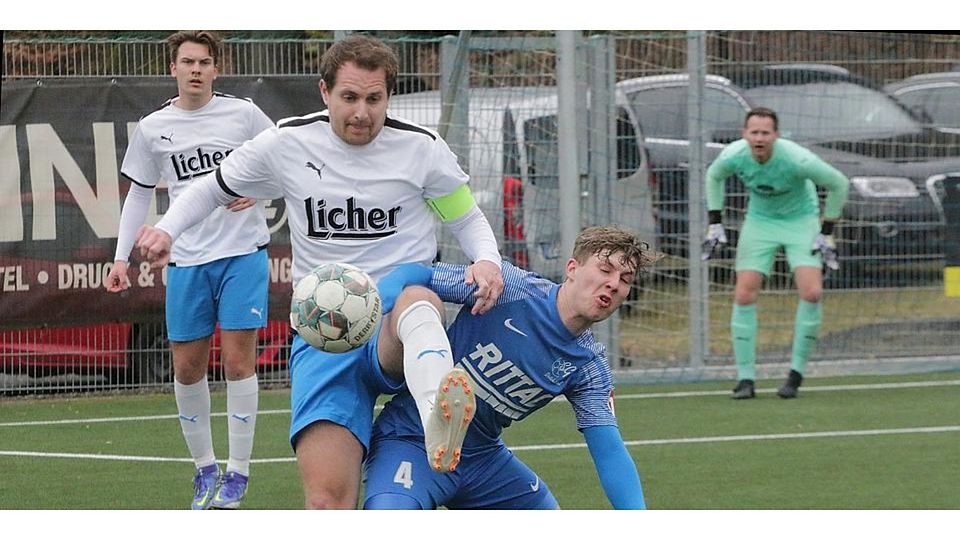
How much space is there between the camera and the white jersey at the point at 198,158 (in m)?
7.65

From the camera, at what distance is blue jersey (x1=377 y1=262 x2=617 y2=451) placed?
17.5 ft

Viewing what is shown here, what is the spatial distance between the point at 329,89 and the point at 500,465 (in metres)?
1.43

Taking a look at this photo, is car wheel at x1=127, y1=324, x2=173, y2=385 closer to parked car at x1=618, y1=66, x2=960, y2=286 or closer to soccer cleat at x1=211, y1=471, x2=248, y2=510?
parked car at x1=618, y1=66, x2=960, y2=286

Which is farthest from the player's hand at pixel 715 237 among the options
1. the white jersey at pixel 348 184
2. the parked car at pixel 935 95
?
the white jersey at pixel 348 184

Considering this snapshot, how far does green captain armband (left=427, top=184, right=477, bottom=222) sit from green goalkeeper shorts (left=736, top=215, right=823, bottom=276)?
512cm

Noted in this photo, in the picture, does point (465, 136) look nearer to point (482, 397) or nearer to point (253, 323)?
point (253, 323)

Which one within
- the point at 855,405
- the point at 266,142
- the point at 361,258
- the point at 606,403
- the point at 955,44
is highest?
the point at 955,44

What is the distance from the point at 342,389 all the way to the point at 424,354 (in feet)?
1.99

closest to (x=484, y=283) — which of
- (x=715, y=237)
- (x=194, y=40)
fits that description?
(x=194, y=40)

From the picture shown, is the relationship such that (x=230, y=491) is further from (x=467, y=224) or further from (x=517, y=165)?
(x=517, y=165)

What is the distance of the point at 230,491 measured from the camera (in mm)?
7188

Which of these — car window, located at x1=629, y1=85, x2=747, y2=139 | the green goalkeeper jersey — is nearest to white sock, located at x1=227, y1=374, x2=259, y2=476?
the green goalkeeper jersey

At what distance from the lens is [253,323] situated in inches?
301

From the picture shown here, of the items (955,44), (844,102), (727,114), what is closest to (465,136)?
(727,114)
